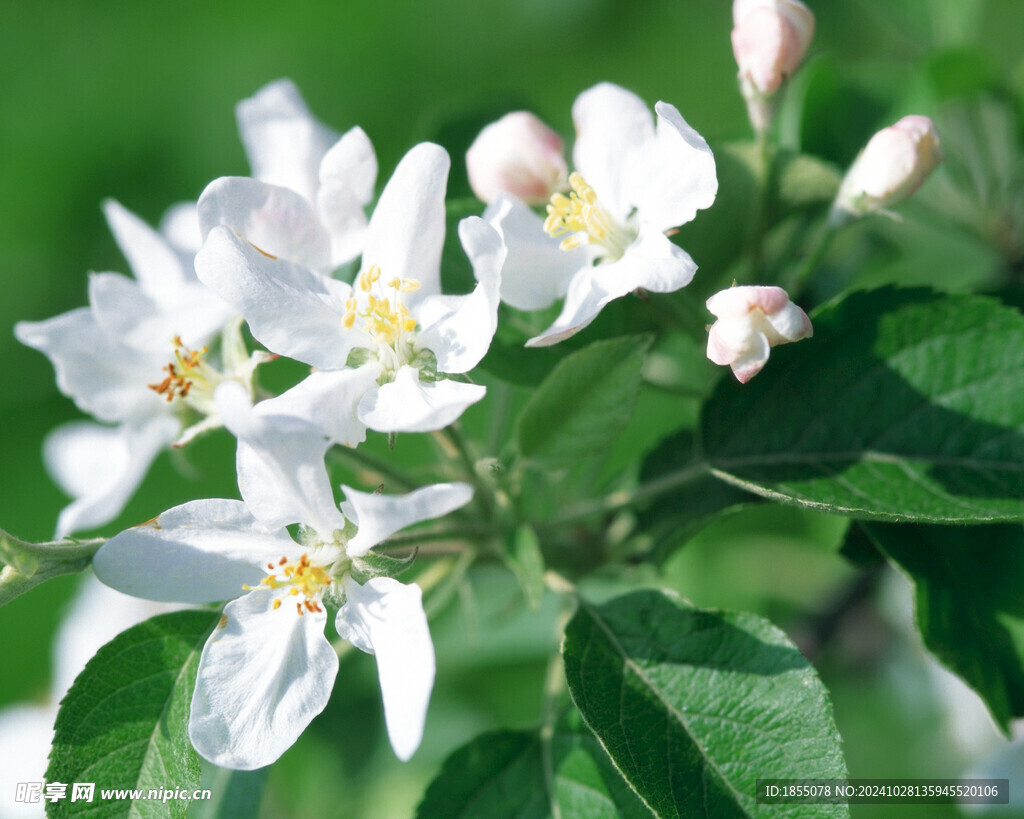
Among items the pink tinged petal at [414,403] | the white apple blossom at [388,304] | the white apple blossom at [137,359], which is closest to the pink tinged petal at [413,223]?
the white apple blossom at [388,304]

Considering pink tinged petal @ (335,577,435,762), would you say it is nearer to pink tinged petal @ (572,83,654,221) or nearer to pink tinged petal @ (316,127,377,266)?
pink tinged petal @ (316,127,377,266)

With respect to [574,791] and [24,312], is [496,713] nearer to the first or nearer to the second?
[574,791]

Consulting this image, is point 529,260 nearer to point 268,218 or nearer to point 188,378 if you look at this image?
point 268,218

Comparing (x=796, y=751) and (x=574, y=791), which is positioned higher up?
(x=796, y=751)

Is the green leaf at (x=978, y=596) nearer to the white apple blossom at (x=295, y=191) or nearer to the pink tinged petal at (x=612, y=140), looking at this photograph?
the pink tinged petal at (x=612, y=140)

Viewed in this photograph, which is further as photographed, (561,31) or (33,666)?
(561,31)

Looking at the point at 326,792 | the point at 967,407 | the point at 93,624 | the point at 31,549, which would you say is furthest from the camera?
the point at 326,792

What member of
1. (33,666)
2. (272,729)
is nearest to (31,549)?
(272,729)
